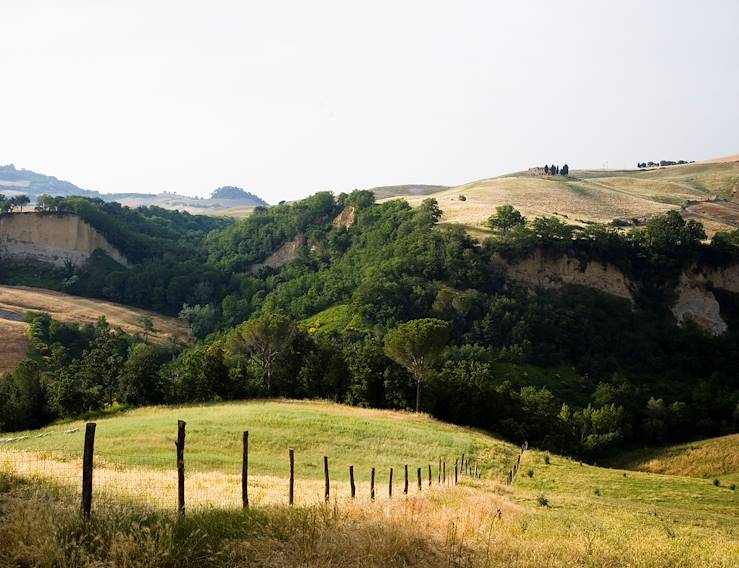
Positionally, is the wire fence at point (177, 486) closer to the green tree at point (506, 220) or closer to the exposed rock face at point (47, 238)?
the green tree at point (506, 220)

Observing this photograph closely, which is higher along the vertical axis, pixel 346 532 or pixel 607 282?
pixel 346 532

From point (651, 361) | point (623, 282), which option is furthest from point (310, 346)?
point (623, 282)

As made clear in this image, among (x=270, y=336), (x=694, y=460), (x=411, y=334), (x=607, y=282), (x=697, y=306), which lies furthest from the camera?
(x=697, y=306)

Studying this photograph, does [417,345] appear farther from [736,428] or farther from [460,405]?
[736,428]

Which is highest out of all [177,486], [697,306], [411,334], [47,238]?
[47,238]

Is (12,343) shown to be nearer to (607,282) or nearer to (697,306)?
(607,282)

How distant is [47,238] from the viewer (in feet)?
476

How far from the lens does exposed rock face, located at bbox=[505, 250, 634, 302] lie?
97750mm

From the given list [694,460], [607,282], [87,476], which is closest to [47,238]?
[607,282]

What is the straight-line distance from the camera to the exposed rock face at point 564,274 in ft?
321

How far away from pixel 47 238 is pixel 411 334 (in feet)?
407

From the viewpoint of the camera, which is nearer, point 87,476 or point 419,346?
point 87,476

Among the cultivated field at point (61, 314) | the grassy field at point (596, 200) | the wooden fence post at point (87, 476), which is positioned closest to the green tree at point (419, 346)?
the wooden fence post at point (87, 476)

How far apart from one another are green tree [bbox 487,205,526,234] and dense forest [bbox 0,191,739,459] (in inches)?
32.5
